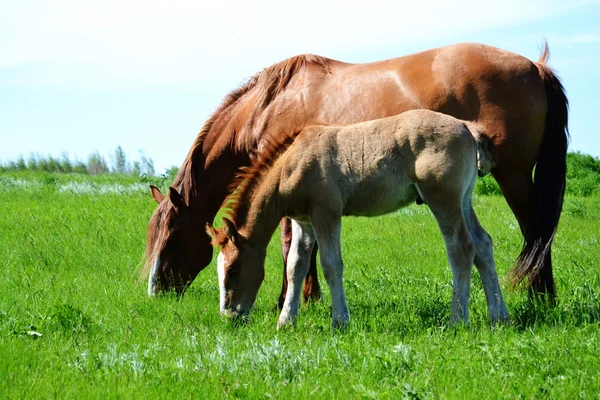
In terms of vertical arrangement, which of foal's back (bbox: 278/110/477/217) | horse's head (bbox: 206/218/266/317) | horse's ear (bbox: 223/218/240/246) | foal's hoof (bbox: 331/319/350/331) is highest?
foal's back (bbox: 278/110/477/217)

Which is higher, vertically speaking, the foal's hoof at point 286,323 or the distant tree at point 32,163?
the foal's hoof at point 286,323

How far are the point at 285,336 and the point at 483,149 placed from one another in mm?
2398

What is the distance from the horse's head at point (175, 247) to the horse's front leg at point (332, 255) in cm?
235

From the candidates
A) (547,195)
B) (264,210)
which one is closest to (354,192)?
(264,210)

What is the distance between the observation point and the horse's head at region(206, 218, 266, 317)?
701 centimetres

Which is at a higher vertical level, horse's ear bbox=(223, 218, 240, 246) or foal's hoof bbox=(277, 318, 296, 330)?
horse's ear bbox=(223, 218, 240, 246)

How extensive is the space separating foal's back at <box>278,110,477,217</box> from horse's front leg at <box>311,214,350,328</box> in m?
0.14

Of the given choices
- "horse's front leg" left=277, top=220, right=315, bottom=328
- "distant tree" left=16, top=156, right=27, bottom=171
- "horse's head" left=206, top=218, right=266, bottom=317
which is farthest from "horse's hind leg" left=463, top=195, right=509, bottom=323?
"distant tree" left=16, top=156, right=27, bottom=171

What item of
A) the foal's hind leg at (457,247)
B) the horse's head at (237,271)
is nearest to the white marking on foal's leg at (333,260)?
the horse's head at (237,271)

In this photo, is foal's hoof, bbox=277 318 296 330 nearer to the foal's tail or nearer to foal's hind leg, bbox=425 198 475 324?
foal's hind leg, bbox=425 198 475 324

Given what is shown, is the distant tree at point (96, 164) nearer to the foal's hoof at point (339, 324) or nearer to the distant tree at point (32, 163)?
the distant tree at point (32, 163)

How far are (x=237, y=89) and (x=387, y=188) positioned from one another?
3.19 meters

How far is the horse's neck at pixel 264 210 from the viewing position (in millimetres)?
7047

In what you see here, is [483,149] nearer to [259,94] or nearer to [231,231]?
[231,231]
